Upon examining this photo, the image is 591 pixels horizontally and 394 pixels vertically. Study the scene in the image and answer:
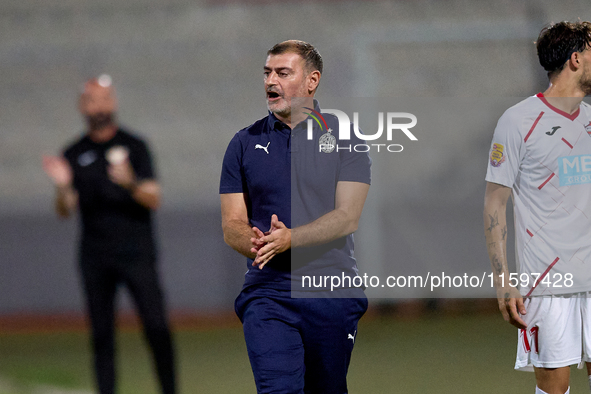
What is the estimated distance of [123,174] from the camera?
3064mm

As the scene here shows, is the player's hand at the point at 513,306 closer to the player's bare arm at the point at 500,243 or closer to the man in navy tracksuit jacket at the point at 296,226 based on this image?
the player's bare arm at the point at 500,243

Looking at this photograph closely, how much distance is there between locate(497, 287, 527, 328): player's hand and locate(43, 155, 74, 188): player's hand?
7.12 ft

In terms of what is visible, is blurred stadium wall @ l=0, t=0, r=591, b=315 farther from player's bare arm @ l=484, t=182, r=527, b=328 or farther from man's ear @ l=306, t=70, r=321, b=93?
player's bare arm @ l=484, t=182, r=527, b=328

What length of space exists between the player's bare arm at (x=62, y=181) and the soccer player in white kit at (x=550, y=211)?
2.09 metres

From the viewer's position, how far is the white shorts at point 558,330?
6.77 feet

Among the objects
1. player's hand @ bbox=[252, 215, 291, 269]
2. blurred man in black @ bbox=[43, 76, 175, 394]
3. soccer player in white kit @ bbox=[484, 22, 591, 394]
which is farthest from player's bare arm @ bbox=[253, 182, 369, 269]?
blurred man in black @ bbox=[43, 76, 175, 394]

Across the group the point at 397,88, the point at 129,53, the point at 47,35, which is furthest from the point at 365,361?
the point at 47,35

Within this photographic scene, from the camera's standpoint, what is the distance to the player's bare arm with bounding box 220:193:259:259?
200cm

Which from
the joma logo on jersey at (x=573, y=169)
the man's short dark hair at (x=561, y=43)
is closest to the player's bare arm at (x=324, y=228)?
the joma logo on jersey at (x=573, y=169)

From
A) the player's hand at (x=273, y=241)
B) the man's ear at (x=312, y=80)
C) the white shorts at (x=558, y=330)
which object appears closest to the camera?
the player's hand at (x=273, y=241)

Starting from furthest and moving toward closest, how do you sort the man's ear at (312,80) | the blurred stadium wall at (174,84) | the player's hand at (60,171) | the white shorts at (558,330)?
1. the blurred stadium wall at (174,84)
2. the player's hand at (60,171)
3. the man's ear at (312,80)
4. the white shorts at (558,330)

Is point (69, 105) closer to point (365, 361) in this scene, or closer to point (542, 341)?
point (365, 361)

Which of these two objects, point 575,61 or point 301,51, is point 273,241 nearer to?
point 301,51

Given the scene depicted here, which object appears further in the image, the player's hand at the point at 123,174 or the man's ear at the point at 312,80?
the player's hand at the point at 123,174
